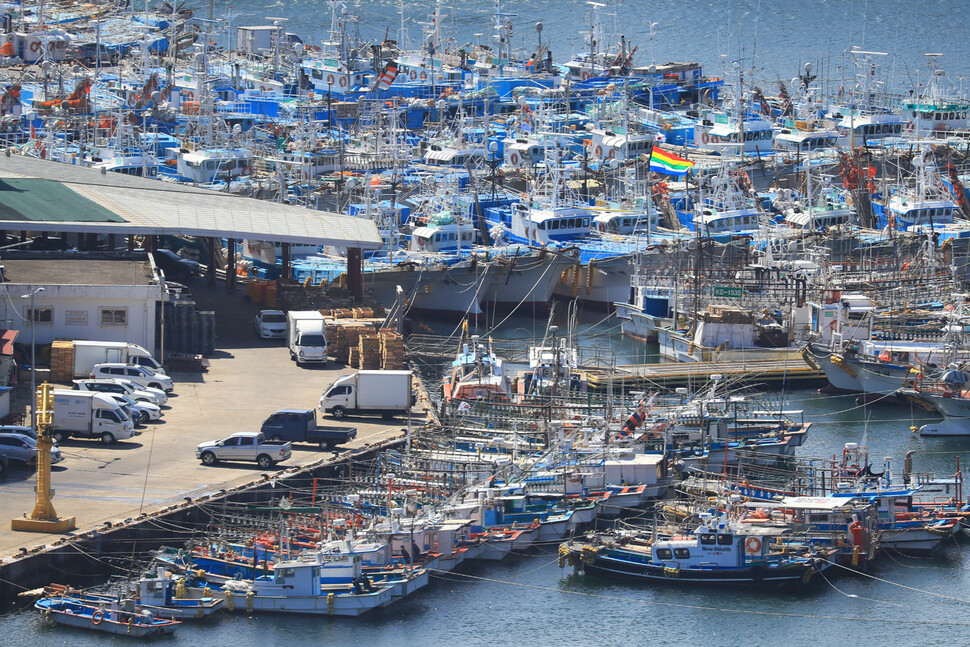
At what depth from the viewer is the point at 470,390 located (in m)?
40.9

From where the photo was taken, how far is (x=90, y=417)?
35438 mm

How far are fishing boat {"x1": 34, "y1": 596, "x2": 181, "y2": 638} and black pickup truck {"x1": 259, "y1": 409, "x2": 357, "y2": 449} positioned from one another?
758 cm

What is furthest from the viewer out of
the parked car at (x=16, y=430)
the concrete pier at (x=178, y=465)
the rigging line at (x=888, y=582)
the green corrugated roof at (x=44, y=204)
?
the green corrugated roof at (x=44, y=204)

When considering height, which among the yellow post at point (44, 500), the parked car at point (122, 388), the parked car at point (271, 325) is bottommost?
the yellow post at point (44, 500)

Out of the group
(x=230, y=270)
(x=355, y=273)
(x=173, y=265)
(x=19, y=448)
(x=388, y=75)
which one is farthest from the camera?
(x=388, y=75)

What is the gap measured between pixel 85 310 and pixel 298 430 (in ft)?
24.5

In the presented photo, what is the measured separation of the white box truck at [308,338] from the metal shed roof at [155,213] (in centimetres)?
362

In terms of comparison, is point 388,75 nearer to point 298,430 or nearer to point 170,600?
point 298,430

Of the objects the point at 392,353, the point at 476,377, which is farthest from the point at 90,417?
the point at 476,377

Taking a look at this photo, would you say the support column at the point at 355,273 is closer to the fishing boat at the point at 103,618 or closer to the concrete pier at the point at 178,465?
the concrete pier at the point at 178,465

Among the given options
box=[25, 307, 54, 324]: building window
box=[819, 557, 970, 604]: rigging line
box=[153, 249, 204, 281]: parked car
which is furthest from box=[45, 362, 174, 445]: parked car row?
box=[819, 557, 970, 604]: rigging line

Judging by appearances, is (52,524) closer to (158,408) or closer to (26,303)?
(158,408)

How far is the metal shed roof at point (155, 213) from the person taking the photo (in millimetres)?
45406

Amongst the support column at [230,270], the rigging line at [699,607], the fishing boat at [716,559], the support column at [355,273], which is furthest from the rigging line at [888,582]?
the support column at [230,270]
